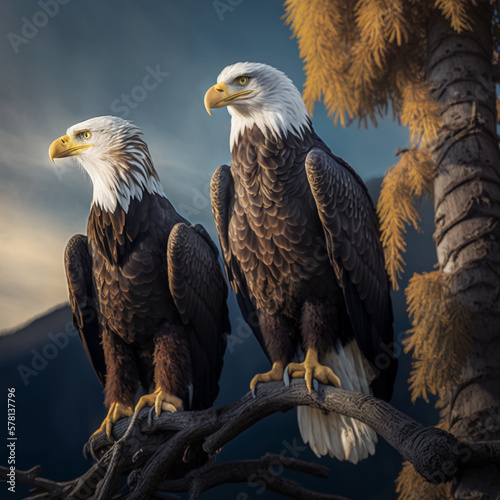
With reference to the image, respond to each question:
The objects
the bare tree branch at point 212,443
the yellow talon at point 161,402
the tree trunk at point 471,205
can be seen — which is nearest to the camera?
the bare tree branch at point 212,443

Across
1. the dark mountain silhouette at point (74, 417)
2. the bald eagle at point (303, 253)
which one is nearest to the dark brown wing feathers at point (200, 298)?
the bald eagle at point (303, 253)

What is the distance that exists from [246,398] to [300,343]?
1.35ft

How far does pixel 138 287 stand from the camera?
2.06m

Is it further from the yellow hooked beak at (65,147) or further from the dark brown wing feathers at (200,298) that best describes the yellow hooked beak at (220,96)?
the yellow hooked beak at (65,147)

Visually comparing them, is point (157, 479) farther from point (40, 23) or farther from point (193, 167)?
point (40, 23)

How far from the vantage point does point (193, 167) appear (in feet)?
9.70

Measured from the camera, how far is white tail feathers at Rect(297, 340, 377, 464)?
1924 millimetres

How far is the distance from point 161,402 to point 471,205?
1.40 meters

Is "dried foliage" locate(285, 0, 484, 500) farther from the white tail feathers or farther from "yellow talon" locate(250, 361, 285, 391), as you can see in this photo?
"yellow talon" locate(250, 361, 285, 391)

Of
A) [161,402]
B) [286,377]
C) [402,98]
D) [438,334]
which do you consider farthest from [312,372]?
[402,98]

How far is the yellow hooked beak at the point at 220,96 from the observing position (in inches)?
78.8

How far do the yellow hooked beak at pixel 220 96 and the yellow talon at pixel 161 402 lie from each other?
1122 mm

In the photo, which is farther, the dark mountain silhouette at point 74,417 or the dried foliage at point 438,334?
the dark mountain silhouette at point 74,417

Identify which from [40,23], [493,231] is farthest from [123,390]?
[40,23]
